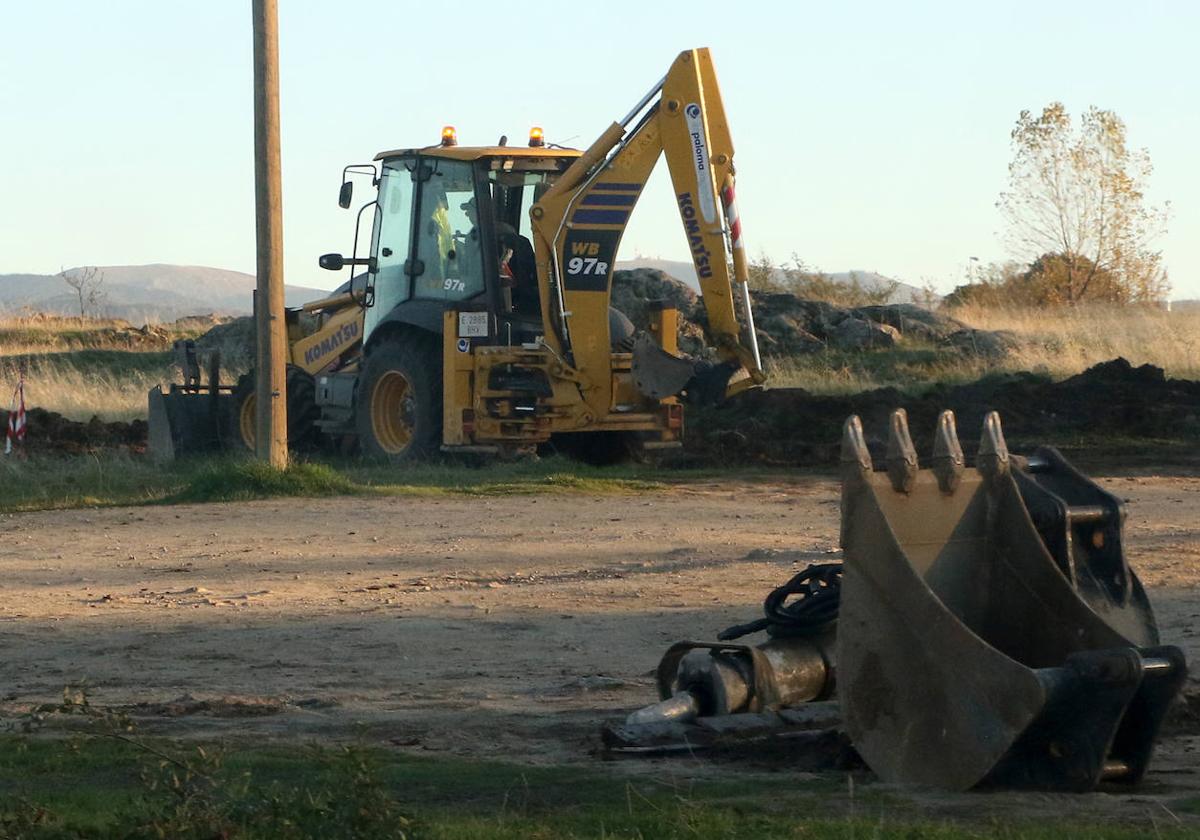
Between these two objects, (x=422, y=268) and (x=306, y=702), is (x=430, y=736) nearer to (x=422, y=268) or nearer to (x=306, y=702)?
(x=306, y=702)

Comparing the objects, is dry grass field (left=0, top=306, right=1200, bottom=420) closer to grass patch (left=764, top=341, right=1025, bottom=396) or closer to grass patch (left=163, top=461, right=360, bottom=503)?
grass patch (left=764, top=341, right=1025, bottom=396)

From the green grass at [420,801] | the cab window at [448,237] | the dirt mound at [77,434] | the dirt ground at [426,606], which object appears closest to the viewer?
the green grass at [420,801]

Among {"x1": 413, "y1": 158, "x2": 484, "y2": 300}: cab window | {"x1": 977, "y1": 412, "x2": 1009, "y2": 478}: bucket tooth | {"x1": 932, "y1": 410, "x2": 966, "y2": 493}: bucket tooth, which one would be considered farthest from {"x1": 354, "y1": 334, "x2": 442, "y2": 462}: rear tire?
{"x1": 932, "y1": 410, "x2": 966, "y2": 493}: bucket tooth

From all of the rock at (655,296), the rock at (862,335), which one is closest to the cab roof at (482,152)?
the rock at (655,296)

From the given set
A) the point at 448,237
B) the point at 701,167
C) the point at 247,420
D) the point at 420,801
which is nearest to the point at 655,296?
the point at 247,420

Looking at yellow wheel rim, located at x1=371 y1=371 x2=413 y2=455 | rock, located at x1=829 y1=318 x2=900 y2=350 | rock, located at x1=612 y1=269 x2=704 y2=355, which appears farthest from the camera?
rock, located at x1=829 y1=318 x2=900 y2=350

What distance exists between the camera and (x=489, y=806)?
19.7 feet

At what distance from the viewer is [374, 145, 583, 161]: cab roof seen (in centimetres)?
1853

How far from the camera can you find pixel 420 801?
6.10 metres

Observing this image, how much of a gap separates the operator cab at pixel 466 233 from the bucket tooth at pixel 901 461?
11680 mm

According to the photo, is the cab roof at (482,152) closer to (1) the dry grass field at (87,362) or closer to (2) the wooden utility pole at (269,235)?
(2) the wooden utility pole at (269,235)

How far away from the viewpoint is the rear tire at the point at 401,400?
18.7 metres

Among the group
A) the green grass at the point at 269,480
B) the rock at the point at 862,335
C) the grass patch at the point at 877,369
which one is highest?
the rock at the point at 862,335

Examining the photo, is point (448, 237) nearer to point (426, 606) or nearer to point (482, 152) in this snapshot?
point (482, 152)
